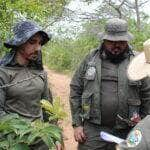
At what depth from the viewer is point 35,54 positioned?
4.29 metres

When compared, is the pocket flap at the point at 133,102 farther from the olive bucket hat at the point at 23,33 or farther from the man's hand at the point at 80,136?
the olive bucket hat at the point at 23,33

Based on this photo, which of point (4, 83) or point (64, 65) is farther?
point (64, 65)

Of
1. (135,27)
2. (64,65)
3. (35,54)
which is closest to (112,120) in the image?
(35,54)

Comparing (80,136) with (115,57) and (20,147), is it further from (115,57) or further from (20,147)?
(20,147)

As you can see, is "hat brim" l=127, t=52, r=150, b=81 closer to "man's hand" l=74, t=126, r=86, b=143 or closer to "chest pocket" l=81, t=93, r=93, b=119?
"chest pocket" l=81, t=93, r=93, b=119

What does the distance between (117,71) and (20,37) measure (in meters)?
1.28

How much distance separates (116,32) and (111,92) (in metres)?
0.58

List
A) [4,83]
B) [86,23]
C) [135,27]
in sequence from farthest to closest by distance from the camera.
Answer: [86,23] < [135,27] < [4,83]

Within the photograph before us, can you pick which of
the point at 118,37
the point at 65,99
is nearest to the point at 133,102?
the point at 118,37

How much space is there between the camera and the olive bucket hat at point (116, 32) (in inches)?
198

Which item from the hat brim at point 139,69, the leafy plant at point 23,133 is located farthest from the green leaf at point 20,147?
the hat brim at point 139,69

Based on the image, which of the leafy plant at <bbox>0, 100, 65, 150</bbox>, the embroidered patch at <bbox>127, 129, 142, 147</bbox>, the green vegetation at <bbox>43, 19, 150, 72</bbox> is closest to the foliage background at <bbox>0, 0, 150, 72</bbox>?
the green vegetation at <bbox>43, 19, 150, 72</bbox>

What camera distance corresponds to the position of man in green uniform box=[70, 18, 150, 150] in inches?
199

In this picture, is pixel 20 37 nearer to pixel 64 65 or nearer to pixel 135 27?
pixel 135 27
